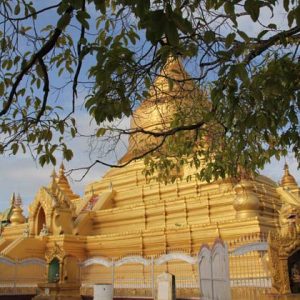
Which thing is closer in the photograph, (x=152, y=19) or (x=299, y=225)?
(x=152, y=19)

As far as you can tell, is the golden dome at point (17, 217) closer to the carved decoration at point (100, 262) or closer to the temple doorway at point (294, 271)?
the carved decoration at point (100, 262)

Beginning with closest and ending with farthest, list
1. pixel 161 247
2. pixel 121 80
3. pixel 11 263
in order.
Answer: pixel 121 80 → pixel 11 263 → pixel 161 247

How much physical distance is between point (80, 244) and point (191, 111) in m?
16.1

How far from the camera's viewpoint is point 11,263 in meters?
18.5

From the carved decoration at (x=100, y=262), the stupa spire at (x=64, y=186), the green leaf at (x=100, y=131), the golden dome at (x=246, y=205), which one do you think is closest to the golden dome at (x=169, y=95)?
the green leaf at (x=100, y=131)

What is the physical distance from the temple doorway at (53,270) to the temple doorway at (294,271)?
8.93m

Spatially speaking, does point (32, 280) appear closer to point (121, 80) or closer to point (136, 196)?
point (136, 196)

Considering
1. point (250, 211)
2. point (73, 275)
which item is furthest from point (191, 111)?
point (250, 211)

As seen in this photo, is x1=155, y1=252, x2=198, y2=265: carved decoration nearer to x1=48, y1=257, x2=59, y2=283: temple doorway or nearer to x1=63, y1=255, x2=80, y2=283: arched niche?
x1=63, y1=255, x2=80, y2=283: arched niche

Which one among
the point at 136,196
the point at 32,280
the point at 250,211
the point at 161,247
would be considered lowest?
the point at 32,280

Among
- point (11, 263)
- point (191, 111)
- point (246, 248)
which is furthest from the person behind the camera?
point (11, 263)

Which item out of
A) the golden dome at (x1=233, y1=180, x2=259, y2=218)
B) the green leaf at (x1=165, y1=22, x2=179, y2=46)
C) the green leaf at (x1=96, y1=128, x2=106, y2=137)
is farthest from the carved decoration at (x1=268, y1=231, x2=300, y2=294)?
the golden dome at (x1=233, y1=180, x2=259, y2=218)

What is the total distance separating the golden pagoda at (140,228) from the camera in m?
15.3

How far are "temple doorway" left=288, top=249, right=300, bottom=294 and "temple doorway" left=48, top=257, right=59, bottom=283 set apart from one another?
8926 mm
